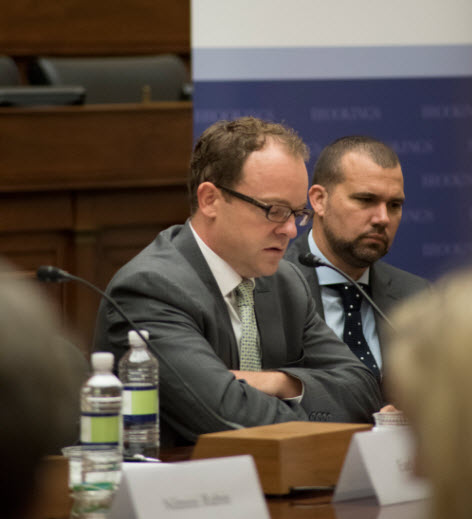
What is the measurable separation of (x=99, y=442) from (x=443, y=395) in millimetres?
1220

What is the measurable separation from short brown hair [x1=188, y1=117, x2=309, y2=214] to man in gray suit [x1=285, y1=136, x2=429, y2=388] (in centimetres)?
75

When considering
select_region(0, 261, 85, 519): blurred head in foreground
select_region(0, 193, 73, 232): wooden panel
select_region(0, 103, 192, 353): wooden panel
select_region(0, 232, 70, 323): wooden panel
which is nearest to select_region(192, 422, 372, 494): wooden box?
select_region(0, 261, 85, 519): blurred head in foreground

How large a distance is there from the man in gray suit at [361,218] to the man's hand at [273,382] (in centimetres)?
101

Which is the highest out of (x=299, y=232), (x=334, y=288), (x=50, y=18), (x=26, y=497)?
(x=50, y=18)

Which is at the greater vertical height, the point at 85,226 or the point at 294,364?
the point at 85,226

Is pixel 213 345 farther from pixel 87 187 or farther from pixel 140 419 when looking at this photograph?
pixel 87 187

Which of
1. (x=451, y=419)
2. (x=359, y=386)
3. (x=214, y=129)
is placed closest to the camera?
(x=451, y=419)

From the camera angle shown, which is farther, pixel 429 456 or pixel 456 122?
pixel 456 122

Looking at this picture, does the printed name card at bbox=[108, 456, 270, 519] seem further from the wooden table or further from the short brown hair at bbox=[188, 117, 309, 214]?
Answer: the short brown hair at bbox=[188, 117, 309, 214]

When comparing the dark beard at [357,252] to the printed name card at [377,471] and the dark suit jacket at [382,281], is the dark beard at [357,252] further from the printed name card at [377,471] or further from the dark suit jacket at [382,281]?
the printed name card at [377,471]

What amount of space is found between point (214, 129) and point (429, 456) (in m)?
2.29

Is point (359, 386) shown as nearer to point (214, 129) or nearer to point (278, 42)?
point (214, 129)

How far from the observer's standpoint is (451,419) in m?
0.79

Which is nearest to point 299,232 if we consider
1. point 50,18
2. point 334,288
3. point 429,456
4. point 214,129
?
point 334,288
